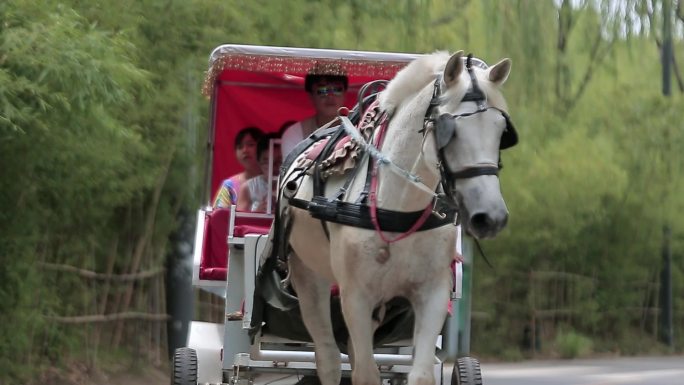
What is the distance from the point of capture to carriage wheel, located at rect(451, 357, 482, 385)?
772 cm

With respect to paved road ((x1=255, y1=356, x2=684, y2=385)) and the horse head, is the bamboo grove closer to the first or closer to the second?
paved road ((x1=255, y1=356, x2=684, y2=385))

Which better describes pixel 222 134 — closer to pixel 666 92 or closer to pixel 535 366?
pixel 535 366

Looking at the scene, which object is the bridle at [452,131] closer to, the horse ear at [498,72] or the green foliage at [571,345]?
the horse ear at [498,72]

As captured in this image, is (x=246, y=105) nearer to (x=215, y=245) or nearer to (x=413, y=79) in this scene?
(x=215, y=245)

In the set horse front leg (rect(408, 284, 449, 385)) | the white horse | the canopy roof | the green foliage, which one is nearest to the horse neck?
the white horse

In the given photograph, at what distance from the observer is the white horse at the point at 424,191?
5500mm

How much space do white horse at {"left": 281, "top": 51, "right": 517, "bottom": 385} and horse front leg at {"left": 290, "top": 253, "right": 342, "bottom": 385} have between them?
1.64 ft

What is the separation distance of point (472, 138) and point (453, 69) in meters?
0.35

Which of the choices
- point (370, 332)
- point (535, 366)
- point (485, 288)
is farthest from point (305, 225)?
point (485, 288)

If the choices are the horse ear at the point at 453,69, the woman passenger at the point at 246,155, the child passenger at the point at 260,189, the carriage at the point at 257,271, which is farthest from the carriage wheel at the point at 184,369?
the horse ear at the point at 453,69

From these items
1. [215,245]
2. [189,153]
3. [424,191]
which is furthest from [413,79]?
[189,153]

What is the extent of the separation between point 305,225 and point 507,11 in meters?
6.75

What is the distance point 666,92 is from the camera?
22.5 meters

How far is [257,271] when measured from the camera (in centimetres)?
728
